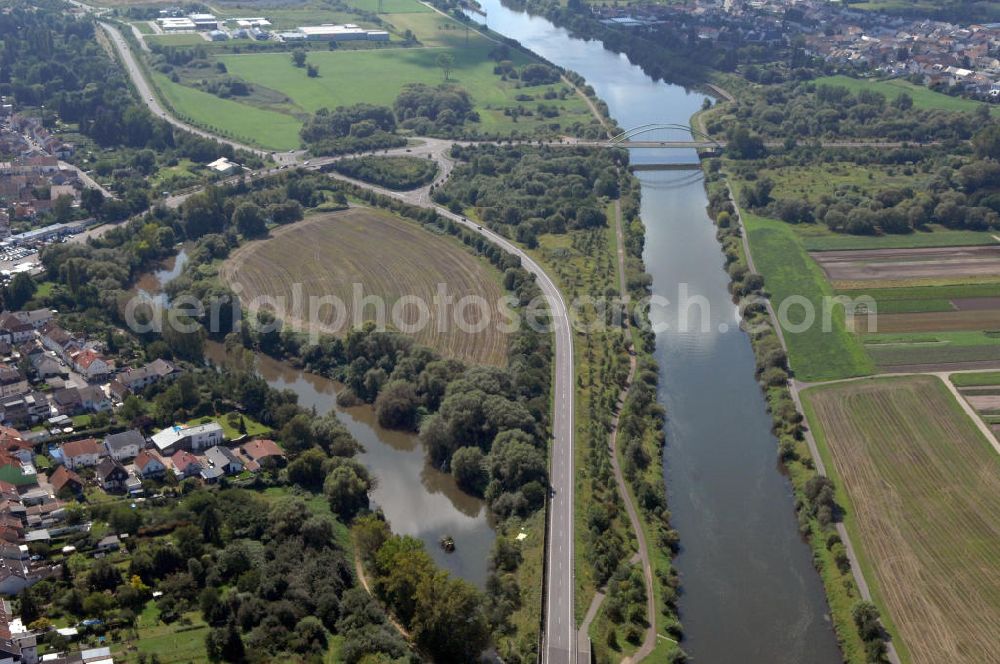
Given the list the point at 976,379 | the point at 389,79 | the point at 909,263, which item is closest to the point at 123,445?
the point at 976,379

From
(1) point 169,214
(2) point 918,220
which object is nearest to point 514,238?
(1) point 169,214

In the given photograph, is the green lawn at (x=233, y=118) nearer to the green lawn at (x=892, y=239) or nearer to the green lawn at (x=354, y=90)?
the green lawn at (x=354, y=90)

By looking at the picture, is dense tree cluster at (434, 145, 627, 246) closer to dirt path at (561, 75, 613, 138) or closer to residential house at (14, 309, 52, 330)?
dirt path at (561, 75, 613, 138)

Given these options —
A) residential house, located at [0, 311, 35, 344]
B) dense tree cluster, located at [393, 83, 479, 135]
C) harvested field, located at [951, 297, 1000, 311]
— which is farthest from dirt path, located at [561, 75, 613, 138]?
residential house, located at [0, 311, 35, 344]

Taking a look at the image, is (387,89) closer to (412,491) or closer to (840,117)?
(840,117)

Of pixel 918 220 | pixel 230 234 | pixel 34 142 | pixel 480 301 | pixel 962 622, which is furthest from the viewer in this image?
pixel 34 142

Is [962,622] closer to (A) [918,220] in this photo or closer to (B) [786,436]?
(B) [786,436]
